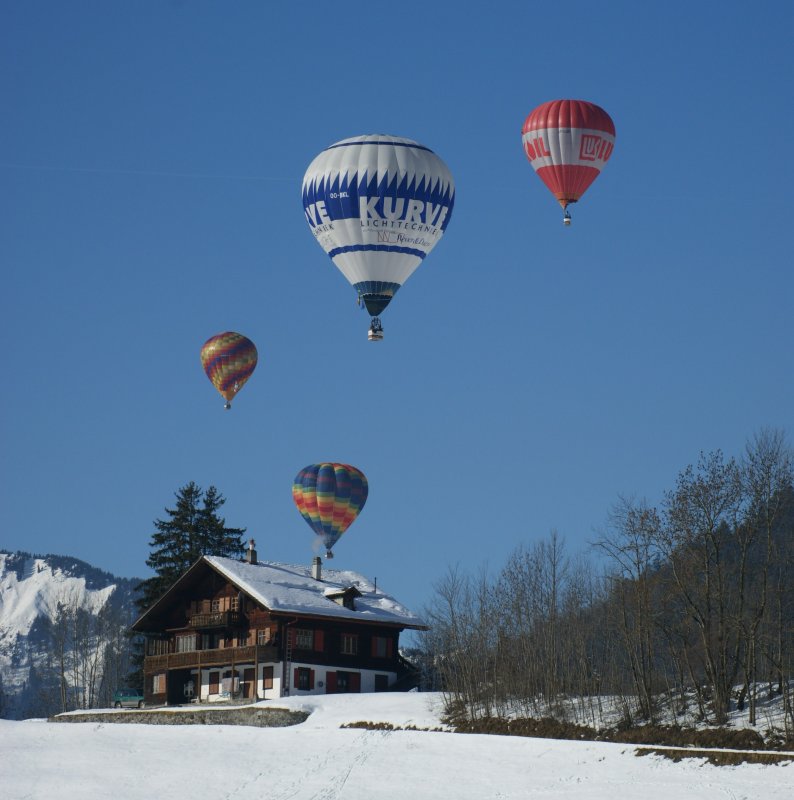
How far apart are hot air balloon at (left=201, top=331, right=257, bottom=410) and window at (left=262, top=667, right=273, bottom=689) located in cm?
1524

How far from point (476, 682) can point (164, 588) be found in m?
29.2

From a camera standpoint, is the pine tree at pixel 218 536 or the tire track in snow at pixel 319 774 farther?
the pine tree at pixel 218 536

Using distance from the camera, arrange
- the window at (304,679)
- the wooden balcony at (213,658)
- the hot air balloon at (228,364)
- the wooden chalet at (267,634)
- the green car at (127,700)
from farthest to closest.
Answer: the hot air balloon at (228,364)
the green car at (127,700)
the wooden chalet at (267,634)
the window at (304,679)
the wooden balcony at (213,658)

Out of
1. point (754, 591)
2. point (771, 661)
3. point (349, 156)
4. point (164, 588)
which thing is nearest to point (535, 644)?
point (754, 591)

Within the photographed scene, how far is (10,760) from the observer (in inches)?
2250

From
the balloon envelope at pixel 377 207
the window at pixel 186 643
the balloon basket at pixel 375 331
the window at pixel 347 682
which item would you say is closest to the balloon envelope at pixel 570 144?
the balloon envelope at pixel 377 207

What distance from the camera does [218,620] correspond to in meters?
73.3

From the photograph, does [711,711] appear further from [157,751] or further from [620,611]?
[157,751]

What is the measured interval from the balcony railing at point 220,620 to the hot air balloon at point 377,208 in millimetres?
18245

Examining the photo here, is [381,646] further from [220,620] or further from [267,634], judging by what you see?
[220,620]

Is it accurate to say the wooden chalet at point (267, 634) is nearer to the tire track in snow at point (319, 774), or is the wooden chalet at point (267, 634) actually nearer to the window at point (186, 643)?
the window at point (186, 643)

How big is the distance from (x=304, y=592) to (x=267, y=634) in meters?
2.91

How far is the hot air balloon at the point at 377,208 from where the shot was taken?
60.2 meters

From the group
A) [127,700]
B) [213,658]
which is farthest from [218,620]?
[127,700]
